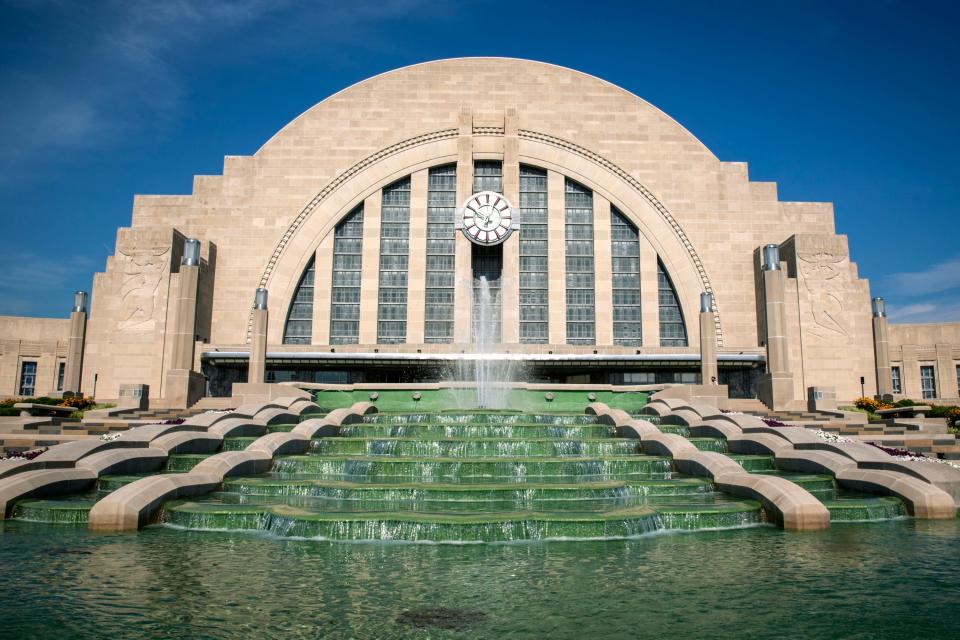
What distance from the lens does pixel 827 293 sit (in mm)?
34875

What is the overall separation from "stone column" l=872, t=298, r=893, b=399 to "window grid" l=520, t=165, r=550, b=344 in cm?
1615

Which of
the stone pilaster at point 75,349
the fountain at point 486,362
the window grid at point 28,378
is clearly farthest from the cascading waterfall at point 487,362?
the window grid at point 28,378

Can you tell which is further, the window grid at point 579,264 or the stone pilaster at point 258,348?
the window grid at point 579,264

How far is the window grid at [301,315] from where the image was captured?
37.4 metres

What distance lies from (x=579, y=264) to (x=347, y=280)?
12274 millimetres

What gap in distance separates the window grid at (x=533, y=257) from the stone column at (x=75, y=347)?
2213cm

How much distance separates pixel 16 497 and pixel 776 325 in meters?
28.1

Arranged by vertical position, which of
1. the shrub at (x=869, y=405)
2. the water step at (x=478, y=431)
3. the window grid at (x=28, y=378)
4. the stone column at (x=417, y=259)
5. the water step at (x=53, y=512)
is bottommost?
the water step at (x=53, y=512)

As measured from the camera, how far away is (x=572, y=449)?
52.2 feet

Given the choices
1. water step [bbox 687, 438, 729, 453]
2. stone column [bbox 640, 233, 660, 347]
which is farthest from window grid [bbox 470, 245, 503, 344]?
water step [bbox 687, 438, 729, 453]

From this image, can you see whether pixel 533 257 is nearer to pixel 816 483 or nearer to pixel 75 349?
pixel 75 349

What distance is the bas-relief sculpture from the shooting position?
113ft

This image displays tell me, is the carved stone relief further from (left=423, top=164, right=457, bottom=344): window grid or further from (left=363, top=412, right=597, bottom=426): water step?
(left=363, top=412, right=597, bottom=426): water step

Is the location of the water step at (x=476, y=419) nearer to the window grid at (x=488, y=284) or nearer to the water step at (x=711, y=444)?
the water step at (x=711, y=444)
